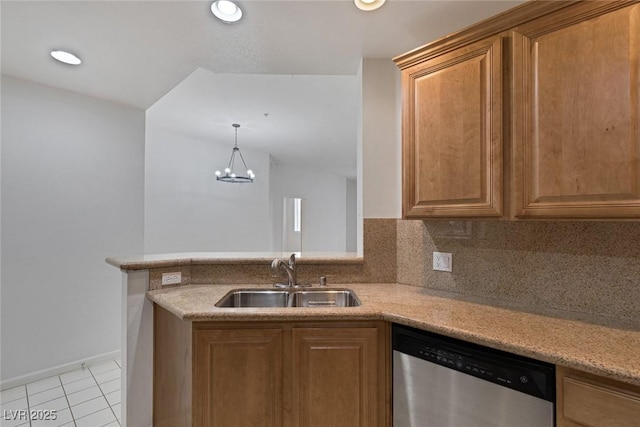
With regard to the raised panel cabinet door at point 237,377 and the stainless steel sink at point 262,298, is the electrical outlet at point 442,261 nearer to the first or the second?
the stainless steel sink at point 262,298

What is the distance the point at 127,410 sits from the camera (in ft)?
5.90

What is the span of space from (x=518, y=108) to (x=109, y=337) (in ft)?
12.3

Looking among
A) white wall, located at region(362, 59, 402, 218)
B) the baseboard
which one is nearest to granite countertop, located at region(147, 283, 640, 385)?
white wall, located at region(362, 59, 402, 218)

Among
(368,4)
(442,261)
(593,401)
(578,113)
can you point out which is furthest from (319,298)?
(368,4)

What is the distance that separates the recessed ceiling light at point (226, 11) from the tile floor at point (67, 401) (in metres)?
2.65

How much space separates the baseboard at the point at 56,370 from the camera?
8.34 feet

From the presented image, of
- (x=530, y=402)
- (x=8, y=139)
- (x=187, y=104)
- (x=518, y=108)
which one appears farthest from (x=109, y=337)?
(x=518, y=108)

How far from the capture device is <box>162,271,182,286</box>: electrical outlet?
195 cm

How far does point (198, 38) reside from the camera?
195 cm

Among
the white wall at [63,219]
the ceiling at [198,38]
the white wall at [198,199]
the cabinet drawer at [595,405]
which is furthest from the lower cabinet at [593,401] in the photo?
the white wall at [198,199]

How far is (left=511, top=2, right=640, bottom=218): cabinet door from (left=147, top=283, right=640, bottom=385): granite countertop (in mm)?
448

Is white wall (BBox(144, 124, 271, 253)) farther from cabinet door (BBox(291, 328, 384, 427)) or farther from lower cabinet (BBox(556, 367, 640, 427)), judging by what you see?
lower cabinet (BBox(556, 367, 640, 427))

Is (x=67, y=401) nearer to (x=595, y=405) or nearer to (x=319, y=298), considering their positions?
(x=319, y=298)

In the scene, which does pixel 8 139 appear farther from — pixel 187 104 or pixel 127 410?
pixel 127 410
